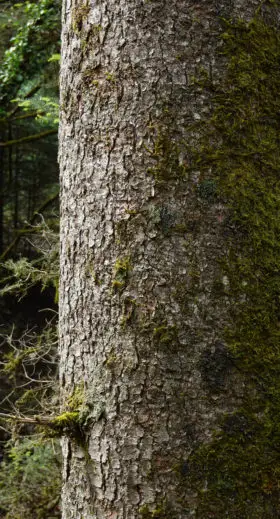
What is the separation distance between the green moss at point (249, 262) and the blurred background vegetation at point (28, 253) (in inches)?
21.8

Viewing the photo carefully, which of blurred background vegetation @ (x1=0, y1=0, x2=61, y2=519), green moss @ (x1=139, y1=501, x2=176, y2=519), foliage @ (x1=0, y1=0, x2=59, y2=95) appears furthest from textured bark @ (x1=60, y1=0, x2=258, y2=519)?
foliage @ (x1=0, y1=0, x2=59, y2=95)

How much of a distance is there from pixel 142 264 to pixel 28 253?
24.2 feet

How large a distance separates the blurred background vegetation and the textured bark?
0.28 metres

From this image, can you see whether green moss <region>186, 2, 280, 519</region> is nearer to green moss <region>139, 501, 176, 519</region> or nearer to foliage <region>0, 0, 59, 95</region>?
green moss <region>139, 501, 176, 519</region>

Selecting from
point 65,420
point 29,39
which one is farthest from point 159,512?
point 29,39

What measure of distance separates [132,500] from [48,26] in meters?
5.94

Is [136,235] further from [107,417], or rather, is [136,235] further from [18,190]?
[18,190]

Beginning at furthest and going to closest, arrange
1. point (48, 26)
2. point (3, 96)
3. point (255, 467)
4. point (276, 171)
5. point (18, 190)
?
point (18, 190)
point (3, 96)
point (48, 26)
point (276, 171)
point (255, 467)

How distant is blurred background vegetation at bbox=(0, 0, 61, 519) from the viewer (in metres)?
3.37

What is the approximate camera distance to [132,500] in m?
1.46

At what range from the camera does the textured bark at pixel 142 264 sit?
1.45 m

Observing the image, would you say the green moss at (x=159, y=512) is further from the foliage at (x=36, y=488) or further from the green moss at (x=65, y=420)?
the foliage at (x=36, y=488)

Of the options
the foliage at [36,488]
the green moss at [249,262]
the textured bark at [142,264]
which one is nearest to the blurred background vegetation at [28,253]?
the foliage at [36,488]

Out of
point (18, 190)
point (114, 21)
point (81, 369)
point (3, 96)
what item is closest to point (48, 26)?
point (3, 96)
